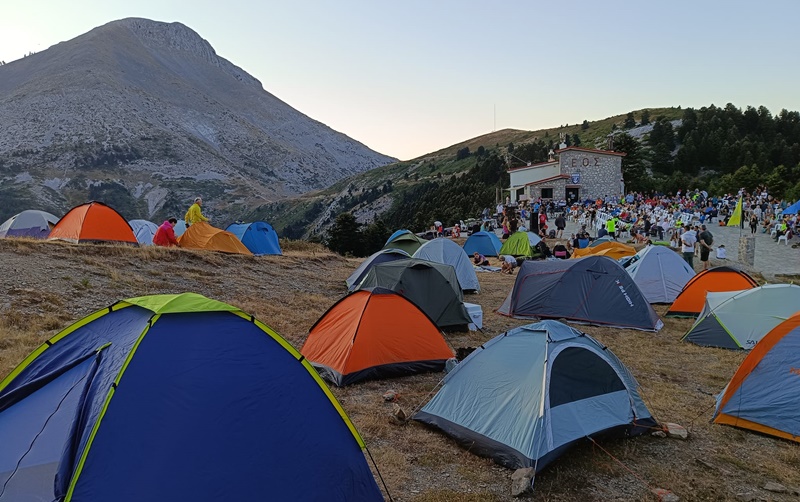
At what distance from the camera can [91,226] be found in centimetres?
1600

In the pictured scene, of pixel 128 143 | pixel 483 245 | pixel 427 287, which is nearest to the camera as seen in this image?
pixel 427 287

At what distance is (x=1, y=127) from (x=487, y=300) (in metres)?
133

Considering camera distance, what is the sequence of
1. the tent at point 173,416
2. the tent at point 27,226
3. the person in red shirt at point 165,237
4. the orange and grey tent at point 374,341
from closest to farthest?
the tent at point 173,416, the orange and grey tent at point 374,341, the person in red shirt at point 165,237, the tent at point 27,226

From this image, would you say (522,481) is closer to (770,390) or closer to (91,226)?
(770,390)

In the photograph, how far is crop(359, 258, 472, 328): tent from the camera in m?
11.2

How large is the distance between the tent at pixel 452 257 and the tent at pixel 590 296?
14.0ft

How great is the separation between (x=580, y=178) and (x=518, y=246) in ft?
102

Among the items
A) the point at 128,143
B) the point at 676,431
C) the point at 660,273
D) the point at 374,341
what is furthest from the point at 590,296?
the point at 128,143

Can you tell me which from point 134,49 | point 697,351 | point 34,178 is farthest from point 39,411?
point 134,49

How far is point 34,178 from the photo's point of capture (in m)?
94.4

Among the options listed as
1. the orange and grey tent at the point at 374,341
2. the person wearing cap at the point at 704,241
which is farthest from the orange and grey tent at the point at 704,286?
the orange and grey tent at the point at 374,341

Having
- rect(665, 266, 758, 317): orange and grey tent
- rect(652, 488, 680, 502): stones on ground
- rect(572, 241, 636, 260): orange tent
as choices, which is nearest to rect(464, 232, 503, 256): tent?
rect(572, 241, 636, 260): orange tent

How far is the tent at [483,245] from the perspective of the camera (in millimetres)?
28797

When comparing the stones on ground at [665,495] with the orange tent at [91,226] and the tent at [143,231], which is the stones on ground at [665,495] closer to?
the orange tent at [91,226]
